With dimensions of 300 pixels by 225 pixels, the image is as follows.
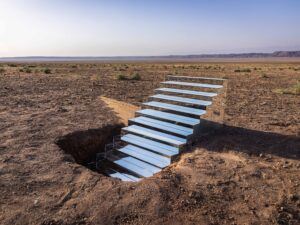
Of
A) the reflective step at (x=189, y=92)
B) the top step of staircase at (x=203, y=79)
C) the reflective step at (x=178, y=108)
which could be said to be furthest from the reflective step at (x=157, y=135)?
the top step of staircase at (x=203, y=79)

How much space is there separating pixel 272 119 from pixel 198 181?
178 inches

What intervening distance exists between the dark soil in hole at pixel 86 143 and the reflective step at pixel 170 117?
37.6 inches

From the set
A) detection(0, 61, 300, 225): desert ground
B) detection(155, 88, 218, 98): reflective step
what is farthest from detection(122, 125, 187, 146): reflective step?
detection(155, 88, 218, 98): reflective step

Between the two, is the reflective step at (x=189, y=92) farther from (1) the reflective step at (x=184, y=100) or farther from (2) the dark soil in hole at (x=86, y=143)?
(2) the dark soil in hole at (x=86, y=143)

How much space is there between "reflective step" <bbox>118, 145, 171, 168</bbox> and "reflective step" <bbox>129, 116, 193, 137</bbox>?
0.65 metres

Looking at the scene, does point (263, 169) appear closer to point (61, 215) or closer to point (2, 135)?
point (61, 215)

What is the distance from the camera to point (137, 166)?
579cm

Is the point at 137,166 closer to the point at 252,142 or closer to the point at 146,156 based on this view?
the point at 146,156

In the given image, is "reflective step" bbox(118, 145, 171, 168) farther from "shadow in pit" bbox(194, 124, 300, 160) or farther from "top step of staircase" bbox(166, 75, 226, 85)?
"top step of staircase" bbox(166, 75, 226, 85)

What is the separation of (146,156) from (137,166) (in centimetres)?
31

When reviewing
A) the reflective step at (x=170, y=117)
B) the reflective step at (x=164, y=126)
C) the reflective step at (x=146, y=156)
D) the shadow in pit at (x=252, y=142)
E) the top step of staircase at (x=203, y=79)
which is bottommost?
the reflective step at (x=146, y=156)

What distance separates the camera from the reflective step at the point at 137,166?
549 cm

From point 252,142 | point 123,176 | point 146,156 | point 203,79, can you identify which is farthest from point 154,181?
point 203,79

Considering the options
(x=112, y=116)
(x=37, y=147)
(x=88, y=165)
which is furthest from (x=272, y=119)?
(x=37, y=147)
